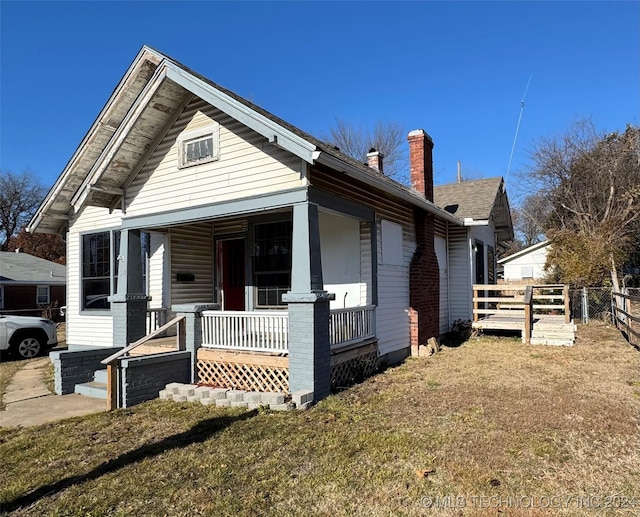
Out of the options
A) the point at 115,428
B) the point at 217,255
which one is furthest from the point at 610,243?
the point at 115,428

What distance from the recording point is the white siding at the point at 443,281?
13.1 m

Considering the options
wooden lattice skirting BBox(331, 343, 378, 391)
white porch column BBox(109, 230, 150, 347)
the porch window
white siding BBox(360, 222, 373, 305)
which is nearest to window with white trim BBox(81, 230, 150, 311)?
white porch column BBox(109, 230, 150, 347)

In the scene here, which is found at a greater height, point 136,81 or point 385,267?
point 136,81

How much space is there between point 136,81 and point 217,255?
4.34m

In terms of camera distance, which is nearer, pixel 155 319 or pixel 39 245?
pixel 155 319

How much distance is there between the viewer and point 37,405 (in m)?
7.43

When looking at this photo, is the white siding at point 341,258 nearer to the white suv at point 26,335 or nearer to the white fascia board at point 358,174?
the white fascia board at point 358,174

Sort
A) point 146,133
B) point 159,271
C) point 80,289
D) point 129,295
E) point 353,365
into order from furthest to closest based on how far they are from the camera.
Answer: point 80,289 < point 159,271 < point 129,295 < point 146,133 < point 353,365

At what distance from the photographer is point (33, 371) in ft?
35.1

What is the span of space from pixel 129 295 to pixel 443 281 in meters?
8.59

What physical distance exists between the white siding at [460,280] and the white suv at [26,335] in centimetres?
1207

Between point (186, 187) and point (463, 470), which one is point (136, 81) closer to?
point (186, 187)

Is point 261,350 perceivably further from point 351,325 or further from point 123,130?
point 123,130

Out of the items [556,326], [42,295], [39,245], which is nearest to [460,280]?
[556,326]
